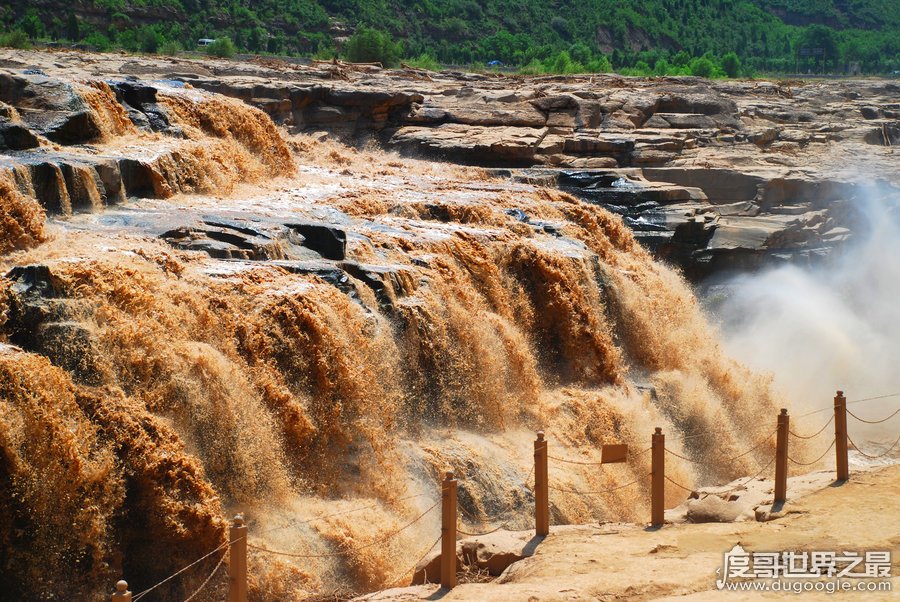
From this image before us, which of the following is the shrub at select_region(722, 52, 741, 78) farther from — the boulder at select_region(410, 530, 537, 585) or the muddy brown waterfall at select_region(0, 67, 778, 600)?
the boulder at select_region(410, 530, 537, 585)

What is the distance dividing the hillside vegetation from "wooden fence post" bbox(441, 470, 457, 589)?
31043 millimetres

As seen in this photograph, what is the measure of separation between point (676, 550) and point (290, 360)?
445cm

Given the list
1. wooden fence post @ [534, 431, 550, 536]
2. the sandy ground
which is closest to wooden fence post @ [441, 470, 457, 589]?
the sandy ground

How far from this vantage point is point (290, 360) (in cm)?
1209

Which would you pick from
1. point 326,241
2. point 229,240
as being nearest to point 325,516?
point 229,240

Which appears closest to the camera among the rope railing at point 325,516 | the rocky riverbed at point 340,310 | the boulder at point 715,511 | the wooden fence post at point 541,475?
the rocky riverbed at point 340,310

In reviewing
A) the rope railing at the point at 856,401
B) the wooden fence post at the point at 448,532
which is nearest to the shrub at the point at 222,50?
the rope railing at the point at 856,401

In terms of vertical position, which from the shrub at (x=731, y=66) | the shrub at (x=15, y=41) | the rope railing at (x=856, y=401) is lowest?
the shrub at (x=731, y=66)

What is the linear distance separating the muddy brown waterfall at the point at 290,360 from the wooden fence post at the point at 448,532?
1.73 meters

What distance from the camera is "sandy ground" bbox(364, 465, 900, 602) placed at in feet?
29.1

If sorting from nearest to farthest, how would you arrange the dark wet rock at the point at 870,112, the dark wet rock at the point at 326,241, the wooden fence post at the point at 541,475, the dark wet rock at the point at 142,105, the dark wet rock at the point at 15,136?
the wooden fence post at the point at 541,475
the dark wet rock at the point at 326,241
the dark wet rock at the point at 15,136
the dark wet rock at the point at 142,105
the dark wet rock at the point at 870,112

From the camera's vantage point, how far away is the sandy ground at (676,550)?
8.88 metres

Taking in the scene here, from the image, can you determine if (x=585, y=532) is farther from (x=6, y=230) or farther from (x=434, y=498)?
(x=6, y=230)

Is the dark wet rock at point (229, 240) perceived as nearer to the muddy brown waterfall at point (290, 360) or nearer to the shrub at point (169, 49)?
the muddy brown waterfall at point (290, 360)
